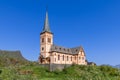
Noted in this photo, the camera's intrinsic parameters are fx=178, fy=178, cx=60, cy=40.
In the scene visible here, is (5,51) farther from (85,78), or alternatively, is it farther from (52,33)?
(85,78)

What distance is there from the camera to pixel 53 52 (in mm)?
60156

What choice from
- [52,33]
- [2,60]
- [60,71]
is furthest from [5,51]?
[60,71]

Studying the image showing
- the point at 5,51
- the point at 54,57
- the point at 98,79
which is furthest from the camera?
the point at 5,51

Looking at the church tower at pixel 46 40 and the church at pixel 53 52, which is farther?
the church tower at pixel 46 40

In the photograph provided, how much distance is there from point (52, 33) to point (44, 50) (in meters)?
7.82

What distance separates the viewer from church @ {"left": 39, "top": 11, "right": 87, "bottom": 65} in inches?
2386

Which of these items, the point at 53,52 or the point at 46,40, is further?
the point at 46,40

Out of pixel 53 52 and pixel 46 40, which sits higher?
pixel 46 40

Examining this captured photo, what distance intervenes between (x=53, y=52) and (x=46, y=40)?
17.5 ft

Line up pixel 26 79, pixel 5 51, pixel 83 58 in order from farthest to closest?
pixel 83 58, pixel 5 51, pixel 26 79

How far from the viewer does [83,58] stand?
69.4 meters

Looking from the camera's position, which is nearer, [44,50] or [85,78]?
[85,78]

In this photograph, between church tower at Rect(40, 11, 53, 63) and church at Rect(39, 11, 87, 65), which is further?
church tower at Rect(40, 11, 53, 63)

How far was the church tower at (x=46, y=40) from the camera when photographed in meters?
61.2
